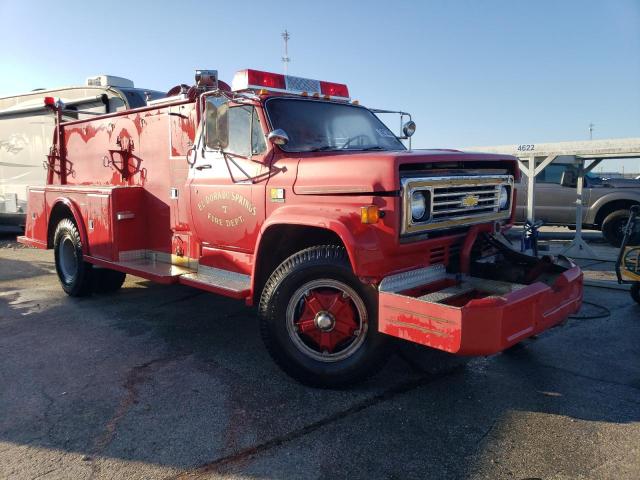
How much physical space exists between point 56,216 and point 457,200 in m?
5.71

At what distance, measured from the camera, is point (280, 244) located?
4473 mm

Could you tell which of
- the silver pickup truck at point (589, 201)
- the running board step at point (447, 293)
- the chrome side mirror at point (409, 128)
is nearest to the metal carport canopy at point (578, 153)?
the silver pickup truck at point (589, 201)

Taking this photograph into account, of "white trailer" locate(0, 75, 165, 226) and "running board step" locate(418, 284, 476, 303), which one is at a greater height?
"white trailer" locate(0, 75, 165, 226)

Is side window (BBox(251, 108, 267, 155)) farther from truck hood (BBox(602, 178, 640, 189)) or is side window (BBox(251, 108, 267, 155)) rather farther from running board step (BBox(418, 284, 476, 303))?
truck hood (BBox(602, 178, 640, 189))

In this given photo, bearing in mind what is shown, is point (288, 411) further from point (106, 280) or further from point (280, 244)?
point (106, 280)

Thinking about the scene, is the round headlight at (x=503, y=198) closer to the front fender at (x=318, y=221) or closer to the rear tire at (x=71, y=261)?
the front fender at (x=318, y=221)

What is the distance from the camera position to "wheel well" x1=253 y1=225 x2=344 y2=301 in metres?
4.28

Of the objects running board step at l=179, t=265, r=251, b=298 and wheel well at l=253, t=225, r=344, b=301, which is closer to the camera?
wheel well at l=253, t=225, r=344, b=301

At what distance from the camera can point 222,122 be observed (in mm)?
4547

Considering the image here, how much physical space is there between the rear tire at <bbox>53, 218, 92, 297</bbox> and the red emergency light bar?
325cm

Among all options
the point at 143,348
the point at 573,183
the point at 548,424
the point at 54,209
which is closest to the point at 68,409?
the point at 143,348

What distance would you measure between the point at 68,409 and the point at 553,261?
12.5 ft

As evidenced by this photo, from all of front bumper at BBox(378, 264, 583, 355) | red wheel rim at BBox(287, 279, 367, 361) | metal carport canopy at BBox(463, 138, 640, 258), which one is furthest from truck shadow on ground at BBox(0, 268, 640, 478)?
metal carport canopy at BBox(463, 138, 640, 258)

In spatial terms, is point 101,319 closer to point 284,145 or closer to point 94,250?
point 94,250
